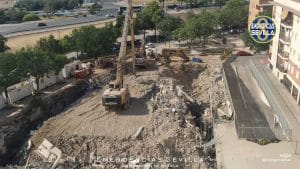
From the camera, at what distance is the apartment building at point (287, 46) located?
40.8 meters

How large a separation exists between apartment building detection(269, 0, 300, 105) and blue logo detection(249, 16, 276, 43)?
0.86 metres

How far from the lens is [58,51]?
211 ft

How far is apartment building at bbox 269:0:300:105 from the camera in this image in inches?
1608

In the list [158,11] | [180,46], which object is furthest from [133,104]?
[158,11]

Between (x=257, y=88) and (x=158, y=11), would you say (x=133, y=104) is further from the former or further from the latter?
(x=158, y=11)

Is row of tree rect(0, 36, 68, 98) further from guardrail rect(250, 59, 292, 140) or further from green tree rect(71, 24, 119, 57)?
guardrail rect(250, 59, 292, 140)

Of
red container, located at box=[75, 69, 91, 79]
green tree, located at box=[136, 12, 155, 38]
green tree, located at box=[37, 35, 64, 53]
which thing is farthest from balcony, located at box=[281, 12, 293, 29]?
green tree, located at box=[37, 35, 64, 53]

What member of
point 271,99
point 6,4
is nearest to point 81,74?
point 271,99

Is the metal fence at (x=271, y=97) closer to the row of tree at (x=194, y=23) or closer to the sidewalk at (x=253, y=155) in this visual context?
the sidewalk at (x=253, y=155)

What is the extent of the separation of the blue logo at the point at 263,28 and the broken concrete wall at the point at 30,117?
27013 mm

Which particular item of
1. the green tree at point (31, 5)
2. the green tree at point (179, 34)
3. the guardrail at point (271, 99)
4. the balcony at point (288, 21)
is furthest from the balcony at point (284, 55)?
the green tree at point (31, 5)

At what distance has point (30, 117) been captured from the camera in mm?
46469

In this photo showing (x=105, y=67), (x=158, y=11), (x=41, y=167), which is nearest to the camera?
(x=41, y=167)

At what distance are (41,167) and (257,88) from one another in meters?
29.2
